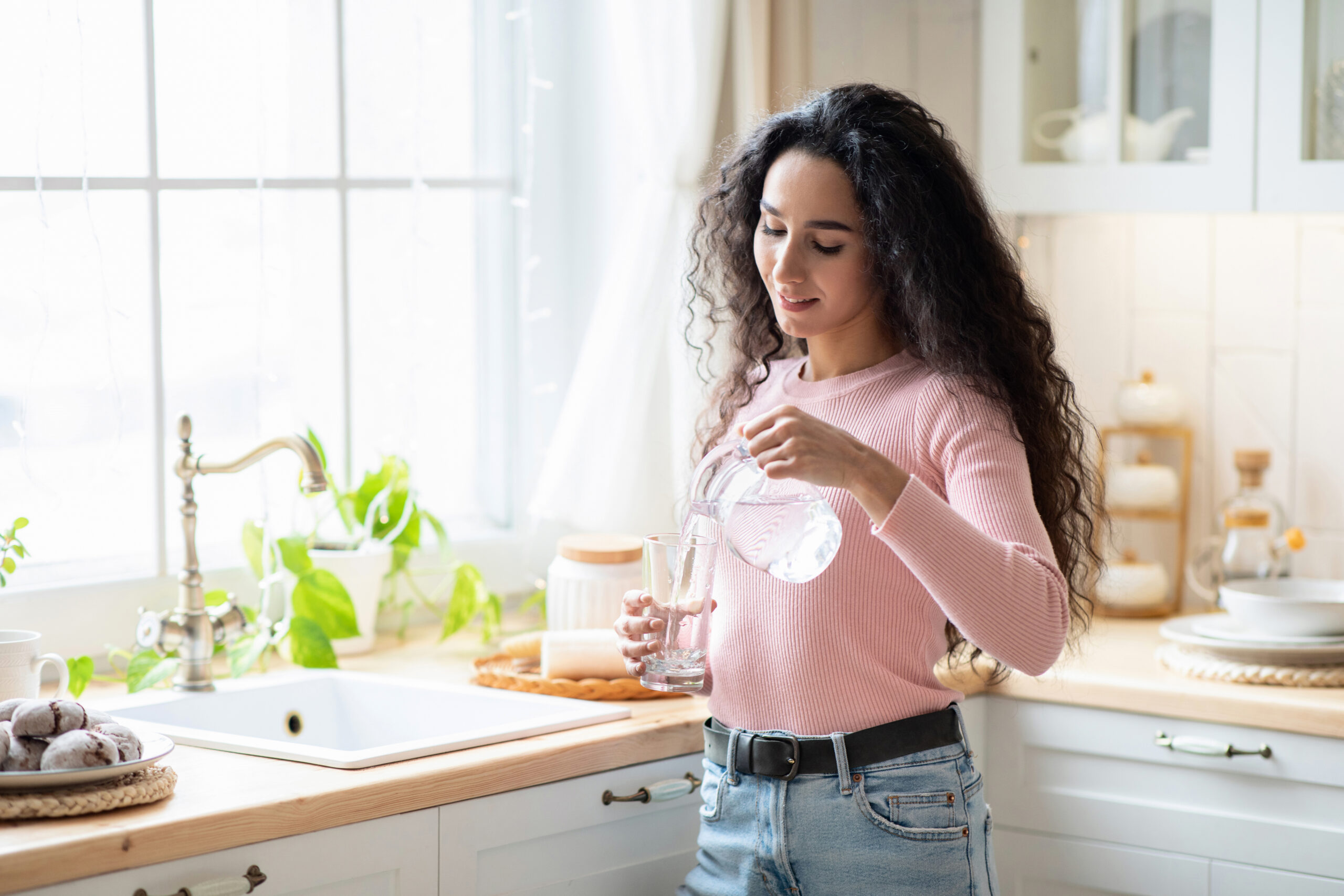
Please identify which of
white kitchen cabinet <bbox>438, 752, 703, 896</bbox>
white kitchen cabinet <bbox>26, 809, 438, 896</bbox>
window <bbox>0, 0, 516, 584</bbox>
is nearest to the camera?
white kitchen cabinet <bbox>26, 809, 438, 896</bbox>

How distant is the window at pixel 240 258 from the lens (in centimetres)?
197

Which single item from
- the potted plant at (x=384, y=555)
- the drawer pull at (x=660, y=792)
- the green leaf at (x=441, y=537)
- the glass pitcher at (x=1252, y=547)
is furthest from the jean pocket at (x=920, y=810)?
the glass pitcher at (x=1252, y=547)

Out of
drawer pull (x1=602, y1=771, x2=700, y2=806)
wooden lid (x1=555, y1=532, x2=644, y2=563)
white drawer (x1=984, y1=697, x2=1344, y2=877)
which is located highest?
wooden lid (x1=555, y1=532, x2=644, y2=563)

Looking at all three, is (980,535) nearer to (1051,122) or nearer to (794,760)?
(794,760)

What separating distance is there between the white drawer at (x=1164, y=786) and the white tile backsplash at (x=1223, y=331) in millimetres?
631

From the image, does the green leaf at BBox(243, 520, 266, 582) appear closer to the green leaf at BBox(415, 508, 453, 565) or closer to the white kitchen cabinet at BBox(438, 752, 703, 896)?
the green leaf at BBox(415, 508, 453, 565)

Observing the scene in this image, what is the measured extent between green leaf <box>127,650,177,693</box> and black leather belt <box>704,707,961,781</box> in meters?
0.82

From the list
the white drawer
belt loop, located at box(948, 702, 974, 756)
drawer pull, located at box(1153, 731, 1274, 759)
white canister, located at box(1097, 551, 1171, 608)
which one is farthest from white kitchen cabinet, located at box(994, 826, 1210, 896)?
belt loop, located at box(948, 702, 974, 756)

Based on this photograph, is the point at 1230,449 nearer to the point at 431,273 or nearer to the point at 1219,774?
the point at 1219,774

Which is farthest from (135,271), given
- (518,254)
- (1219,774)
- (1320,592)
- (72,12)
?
(1320,592)

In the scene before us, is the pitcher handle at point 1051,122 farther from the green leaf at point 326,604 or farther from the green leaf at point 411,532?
the green leaf at point 326,604

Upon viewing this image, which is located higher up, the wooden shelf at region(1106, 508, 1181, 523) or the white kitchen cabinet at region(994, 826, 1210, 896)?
the wooden shelf at region(1106, 508, 1181, 523)

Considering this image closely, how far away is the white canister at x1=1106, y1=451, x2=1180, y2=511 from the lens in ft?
8.31

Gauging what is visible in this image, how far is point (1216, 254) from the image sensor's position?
2.54 metres
